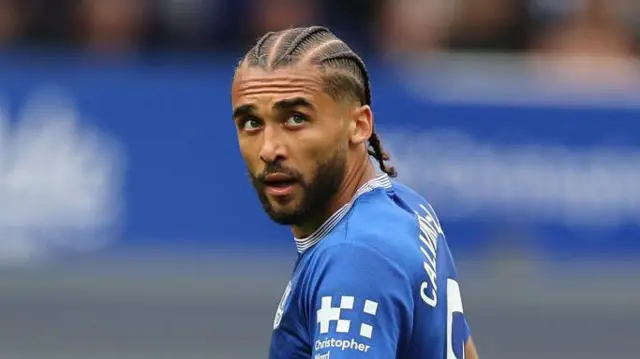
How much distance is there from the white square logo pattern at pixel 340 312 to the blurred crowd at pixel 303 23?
10105 millimetres

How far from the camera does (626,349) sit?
10.7m

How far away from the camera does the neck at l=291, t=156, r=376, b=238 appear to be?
365 centimetres

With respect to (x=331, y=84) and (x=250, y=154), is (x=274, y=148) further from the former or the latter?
(x=331, y=84)

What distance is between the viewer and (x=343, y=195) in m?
3.66

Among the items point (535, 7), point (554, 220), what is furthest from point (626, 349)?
point (535, 7)

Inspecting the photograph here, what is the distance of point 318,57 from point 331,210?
370mm

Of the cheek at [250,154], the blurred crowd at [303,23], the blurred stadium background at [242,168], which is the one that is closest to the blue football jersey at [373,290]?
the cheek at [250,154]

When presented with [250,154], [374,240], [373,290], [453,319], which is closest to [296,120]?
[250,154]

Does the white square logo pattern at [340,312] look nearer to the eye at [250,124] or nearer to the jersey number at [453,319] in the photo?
the jersey number at [453,319]

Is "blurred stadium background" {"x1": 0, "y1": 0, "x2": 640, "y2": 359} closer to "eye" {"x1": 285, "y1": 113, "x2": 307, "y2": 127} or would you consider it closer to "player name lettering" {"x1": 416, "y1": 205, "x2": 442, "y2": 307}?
"player name lettering" {"x1": 416, "y1": 205, "x2": 442, "y2": 307}

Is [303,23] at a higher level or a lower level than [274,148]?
higher

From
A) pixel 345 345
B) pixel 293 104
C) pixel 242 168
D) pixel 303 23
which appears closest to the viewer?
pixel 345 345

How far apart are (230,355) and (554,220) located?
374 cm

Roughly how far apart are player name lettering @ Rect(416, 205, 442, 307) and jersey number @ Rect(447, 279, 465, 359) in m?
0.11
